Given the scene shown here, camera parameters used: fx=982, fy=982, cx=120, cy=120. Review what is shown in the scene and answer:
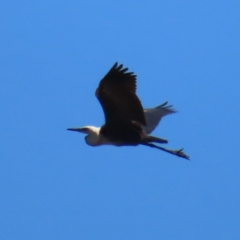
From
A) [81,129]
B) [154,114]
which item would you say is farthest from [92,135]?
[154,114]

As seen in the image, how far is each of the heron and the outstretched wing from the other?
22cm

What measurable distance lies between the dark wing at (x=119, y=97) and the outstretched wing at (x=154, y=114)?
23.1 inches

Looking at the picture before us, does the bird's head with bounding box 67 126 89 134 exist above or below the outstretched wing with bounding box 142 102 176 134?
below

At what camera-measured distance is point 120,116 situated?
1266 centimetres

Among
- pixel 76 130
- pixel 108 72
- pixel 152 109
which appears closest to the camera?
pixel 108 72

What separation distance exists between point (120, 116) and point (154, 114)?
5.11 ft

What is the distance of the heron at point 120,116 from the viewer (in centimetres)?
1230

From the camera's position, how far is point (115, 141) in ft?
42.2

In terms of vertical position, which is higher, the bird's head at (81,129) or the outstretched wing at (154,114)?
the outstretched wing at (154,114)

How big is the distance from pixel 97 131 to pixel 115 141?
0.28m

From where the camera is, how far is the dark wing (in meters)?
12.3

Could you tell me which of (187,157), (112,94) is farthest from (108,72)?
(187,157)

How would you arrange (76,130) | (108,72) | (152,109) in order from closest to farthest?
1. (108,72)
2. (76,130)
3. (152,109)

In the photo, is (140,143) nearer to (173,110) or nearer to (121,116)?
(121,116)
